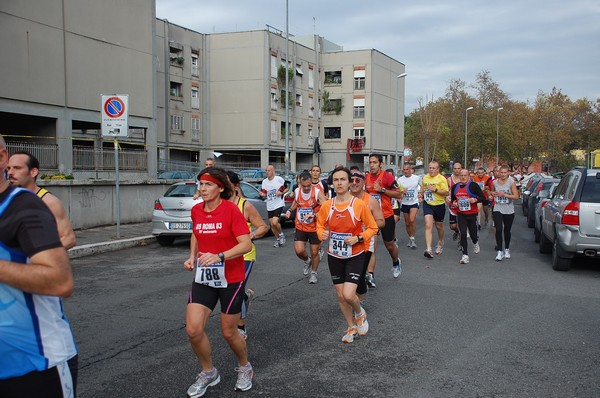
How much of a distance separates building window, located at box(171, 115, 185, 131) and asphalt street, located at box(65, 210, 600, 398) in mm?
36237

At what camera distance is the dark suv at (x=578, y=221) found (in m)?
9.46

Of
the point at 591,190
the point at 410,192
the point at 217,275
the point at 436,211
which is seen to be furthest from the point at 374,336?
the point at 410,192

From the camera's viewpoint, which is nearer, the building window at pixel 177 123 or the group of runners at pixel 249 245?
the group of runners at pixel 249 245

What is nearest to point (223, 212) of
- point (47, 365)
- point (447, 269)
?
point (47, 365)

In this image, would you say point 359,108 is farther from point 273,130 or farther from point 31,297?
point 31,297

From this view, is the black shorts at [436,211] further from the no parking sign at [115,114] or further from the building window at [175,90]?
the building window at [175,90]

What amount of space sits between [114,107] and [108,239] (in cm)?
317

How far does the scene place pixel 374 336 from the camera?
6.02 meters

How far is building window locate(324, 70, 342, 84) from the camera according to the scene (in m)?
58.3

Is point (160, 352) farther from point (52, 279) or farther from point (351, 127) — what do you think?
point (351, 127)

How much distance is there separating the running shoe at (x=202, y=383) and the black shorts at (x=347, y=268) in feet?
6.20

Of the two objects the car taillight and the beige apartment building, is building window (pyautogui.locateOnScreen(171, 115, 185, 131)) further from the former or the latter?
the car taillight

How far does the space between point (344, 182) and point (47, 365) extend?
13.2 ft

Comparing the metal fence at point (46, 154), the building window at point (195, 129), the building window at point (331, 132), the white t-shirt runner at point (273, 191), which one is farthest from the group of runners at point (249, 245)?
the building window at point (331, 132)
